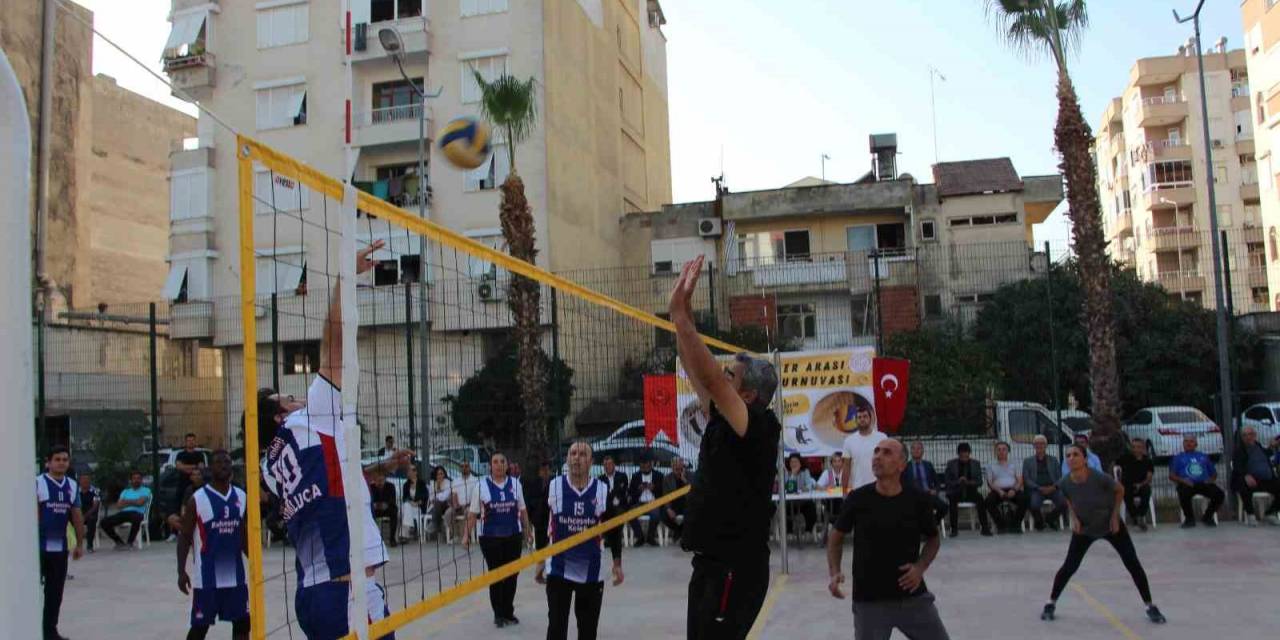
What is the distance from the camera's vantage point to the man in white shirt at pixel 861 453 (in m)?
9.06

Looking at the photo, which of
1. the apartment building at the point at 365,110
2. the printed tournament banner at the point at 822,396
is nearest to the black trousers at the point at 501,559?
the printed tournament banner at the point at 822,396

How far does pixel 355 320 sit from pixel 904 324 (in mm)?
26392

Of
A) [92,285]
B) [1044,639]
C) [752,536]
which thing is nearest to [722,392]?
[752,536]

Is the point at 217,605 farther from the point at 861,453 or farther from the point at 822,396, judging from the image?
the point at 822,396

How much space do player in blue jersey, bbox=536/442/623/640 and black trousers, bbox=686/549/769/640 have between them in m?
2.42

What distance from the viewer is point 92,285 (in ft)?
127

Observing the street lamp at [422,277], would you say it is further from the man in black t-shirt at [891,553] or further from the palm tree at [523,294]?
the man in black t-shirt at [891,553]

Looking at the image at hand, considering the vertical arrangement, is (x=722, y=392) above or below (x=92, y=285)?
below

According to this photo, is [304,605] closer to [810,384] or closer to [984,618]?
[984,618]

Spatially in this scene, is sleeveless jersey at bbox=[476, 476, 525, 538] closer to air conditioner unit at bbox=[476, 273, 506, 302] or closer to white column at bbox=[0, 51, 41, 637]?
air conditioner unit at bbox=[476, 273, 506, 302]

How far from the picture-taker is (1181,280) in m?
51.1

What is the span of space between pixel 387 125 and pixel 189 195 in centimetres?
641

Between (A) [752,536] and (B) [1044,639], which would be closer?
(A) [752,536]

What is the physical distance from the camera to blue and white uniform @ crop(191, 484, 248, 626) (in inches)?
280
